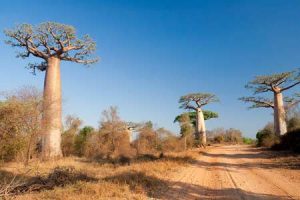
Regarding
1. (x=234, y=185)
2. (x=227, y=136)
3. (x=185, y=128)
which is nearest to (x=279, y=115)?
(x=185, y=128)

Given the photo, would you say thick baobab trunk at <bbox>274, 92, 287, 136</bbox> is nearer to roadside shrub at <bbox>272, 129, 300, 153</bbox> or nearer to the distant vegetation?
the distant vegetation

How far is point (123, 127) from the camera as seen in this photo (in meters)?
19.7

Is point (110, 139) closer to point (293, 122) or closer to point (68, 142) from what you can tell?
point (68, 142)

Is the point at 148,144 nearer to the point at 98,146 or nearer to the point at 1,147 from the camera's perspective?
the point at 98,146

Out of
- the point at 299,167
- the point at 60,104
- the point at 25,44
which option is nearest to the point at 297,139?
the point at 299,167

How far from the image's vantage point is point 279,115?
748 inches

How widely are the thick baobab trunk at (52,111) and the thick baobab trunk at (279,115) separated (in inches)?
565

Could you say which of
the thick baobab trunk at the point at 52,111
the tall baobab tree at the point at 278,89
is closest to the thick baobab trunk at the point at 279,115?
the tall baobab tree at the point at 278,89

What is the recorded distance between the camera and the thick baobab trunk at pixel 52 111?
39.2 feet

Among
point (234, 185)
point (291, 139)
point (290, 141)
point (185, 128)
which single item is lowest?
point (234, 185)

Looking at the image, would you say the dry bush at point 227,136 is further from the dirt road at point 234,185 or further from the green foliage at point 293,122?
the dirt road at point 234,185

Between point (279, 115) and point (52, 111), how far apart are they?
48.9 ft

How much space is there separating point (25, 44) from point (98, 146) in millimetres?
7602

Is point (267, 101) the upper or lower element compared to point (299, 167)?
upper
